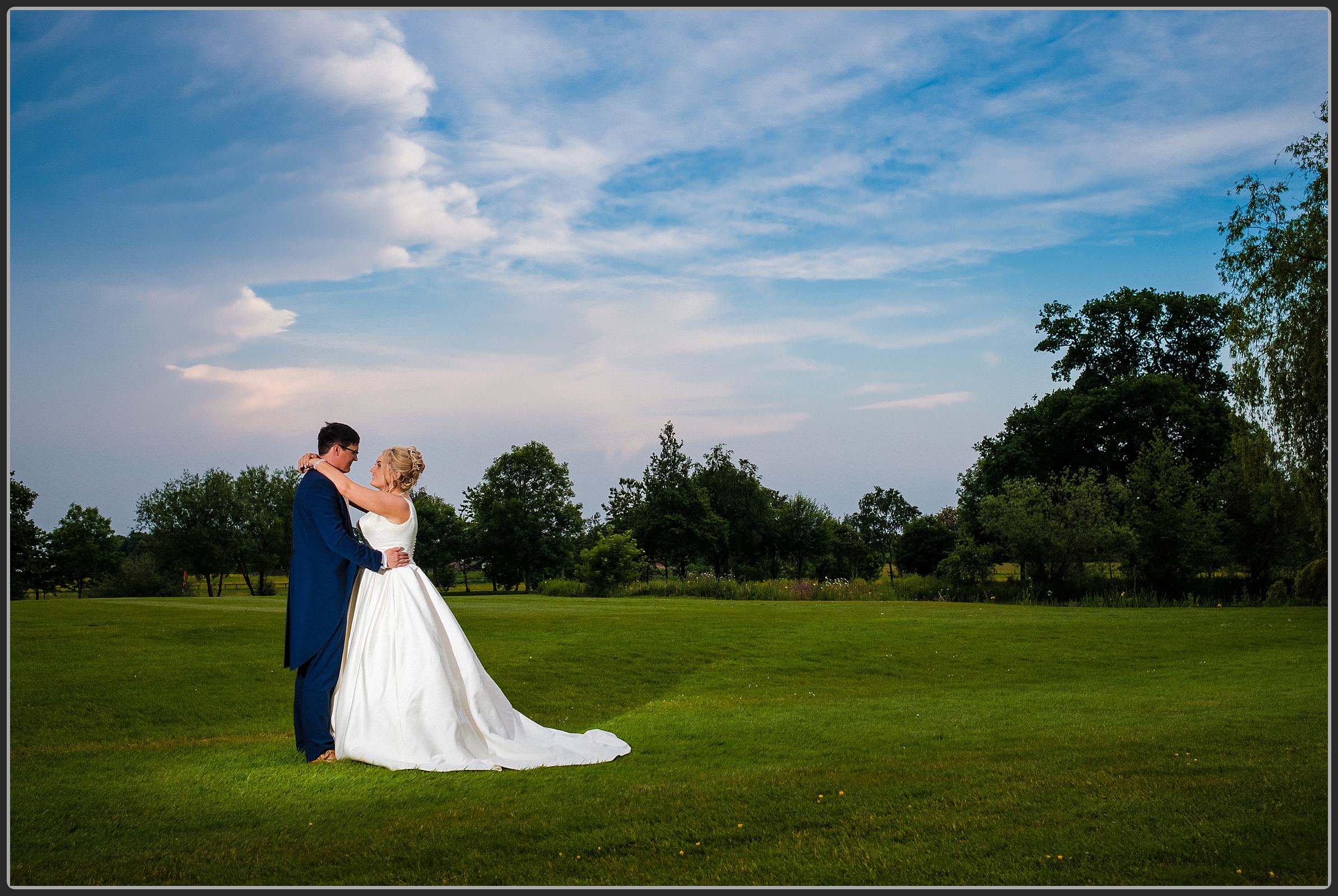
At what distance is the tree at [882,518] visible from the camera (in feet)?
224

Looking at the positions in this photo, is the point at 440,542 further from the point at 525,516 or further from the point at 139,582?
the point at 139,582

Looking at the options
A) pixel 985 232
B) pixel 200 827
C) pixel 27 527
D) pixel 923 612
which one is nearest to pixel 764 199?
pixel 985 232

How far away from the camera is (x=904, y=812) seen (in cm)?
696

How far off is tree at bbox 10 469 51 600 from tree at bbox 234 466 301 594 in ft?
34.6

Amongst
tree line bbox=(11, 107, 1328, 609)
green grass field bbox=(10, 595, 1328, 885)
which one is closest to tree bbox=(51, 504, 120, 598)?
tree line bbox=(11, 107, 1328, 609)

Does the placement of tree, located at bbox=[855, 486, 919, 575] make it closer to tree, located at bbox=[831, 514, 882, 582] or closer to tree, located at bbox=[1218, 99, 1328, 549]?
tree, located at bbox=[831, 514, 882, 582]

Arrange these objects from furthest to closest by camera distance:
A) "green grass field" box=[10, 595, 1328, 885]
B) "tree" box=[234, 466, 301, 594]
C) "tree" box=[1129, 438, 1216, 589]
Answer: "tree" box=[234, 466, 301, 594] < "tree" box=[1129, 438, 1216, 589] < "green grass field" box=[10, 595, 1328, 885]

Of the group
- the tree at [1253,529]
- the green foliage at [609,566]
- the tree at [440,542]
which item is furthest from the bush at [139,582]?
the tree at [1253,529]

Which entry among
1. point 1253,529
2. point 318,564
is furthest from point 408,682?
point 1253,529

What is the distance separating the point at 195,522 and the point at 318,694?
166ft

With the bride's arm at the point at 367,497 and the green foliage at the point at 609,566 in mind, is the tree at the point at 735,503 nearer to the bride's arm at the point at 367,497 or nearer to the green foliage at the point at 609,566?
the green foliage at the point at 609,566

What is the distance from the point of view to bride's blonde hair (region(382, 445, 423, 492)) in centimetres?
915

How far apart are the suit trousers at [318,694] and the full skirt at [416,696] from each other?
0.25ft

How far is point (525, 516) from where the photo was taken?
58094 mm
